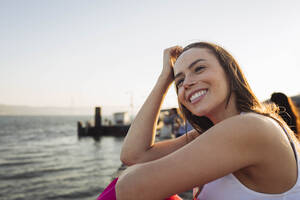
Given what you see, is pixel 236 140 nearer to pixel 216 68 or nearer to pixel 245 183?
pixel 245 183

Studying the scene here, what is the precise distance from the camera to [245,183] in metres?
1.12

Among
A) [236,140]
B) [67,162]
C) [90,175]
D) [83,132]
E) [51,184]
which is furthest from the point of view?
[83,132]

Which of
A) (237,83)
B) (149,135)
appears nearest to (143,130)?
(149,135)

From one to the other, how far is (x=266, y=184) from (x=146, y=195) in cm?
60

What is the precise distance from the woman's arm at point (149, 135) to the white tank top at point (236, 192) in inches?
27.1

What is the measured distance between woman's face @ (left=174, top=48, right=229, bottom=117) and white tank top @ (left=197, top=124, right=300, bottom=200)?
450mm

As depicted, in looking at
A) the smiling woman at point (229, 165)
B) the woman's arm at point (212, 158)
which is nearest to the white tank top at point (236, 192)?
the smiling woman at point (229, 165)

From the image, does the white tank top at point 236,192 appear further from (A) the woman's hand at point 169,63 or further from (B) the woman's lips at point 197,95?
(A) the woman's hand at point 169,63

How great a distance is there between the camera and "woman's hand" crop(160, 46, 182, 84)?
6.91 feet

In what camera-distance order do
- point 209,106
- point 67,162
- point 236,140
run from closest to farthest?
point 236,140
point 209,106
point 67,162

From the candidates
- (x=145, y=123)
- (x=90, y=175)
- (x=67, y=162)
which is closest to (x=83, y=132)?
(x=67, y=162)

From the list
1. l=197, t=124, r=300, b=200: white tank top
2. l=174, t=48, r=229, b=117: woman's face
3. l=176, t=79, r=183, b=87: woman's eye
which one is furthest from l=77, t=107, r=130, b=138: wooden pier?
l=197, t=124, r=300, b=200: white tank top

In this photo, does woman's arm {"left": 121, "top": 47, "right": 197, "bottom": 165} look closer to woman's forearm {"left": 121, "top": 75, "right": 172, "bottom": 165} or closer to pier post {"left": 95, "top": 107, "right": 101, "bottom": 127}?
woman's forearm {"left": 121, "top": 75, "right": 172, "bottom": 165}

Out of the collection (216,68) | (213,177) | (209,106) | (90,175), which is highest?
(216,68)
